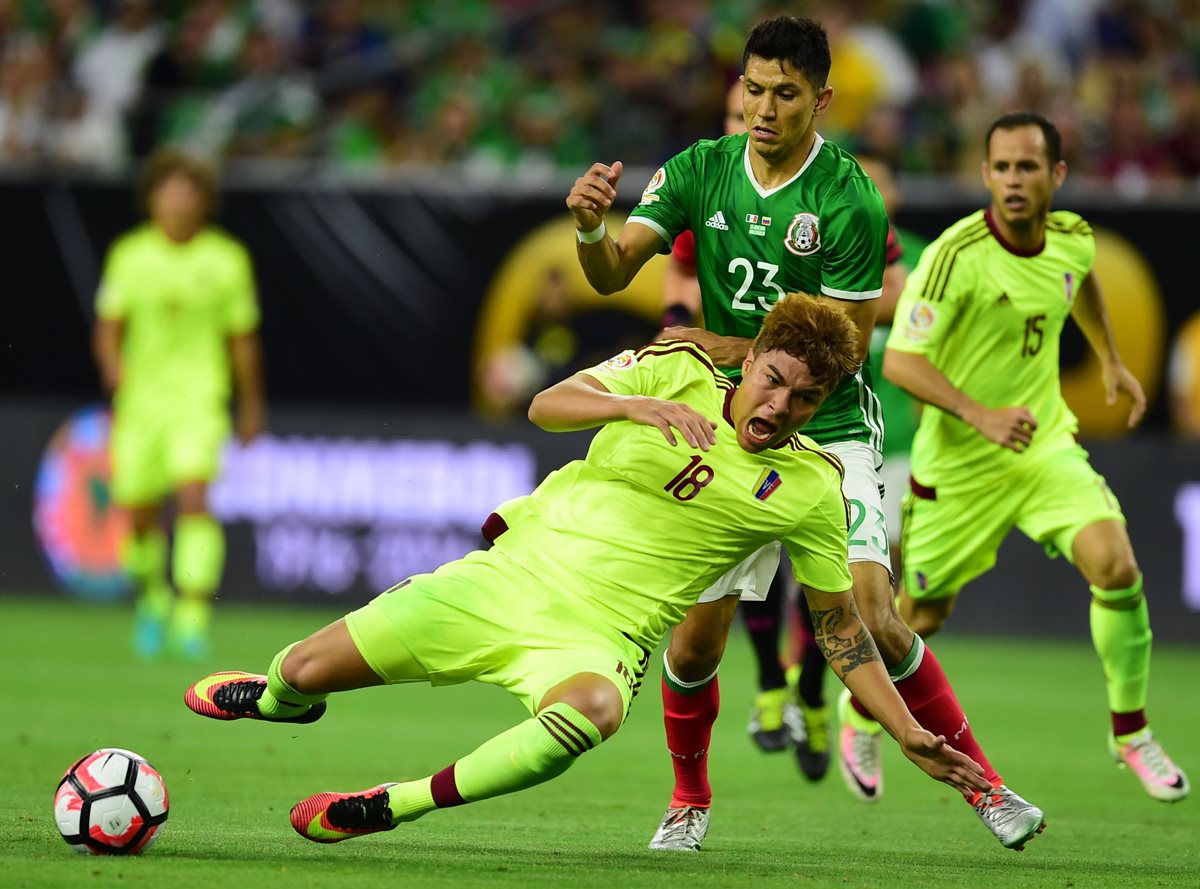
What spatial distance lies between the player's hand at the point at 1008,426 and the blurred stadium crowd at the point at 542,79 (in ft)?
24.2

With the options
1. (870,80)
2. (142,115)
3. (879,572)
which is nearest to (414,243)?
(142,115)

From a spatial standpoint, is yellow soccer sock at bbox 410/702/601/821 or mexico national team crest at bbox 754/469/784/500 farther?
mexico national team crest at bbox 754/469/784/500

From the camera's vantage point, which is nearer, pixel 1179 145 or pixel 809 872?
pixel 809 872

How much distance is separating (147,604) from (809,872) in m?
7.81

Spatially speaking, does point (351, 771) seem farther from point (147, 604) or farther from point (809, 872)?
point (147, 604)

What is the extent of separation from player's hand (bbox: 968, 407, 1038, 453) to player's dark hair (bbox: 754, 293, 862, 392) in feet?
6.99

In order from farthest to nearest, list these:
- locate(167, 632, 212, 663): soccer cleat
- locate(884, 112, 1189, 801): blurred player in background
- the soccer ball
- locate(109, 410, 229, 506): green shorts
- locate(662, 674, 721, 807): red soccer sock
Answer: locate(109, 410, 229, 506): green shorts → locate(167, 632, 212, 663): soccer cleat → locate(884, 112, 1189, 801): blurred player in background → locate(662, 674, 721, 807): red soccer sock → the soccer ball

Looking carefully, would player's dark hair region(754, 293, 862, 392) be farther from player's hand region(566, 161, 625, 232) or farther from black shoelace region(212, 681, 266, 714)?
black shoelace region(212, 681, 266, 714)

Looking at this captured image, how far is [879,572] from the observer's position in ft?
22.2

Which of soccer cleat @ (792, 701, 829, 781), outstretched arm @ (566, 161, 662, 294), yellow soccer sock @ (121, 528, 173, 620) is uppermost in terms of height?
outstretched arm @ (566, 161, 662, 294)

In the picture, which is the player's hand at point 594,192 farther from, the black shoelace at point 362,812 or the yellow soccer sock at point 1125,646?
the yellow soccer sock at point 1125,646

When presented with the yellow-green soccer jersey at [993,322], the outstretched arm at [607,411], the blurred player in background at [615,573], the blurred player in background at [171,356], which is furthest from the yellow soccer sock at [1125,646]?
the blurred player in background at [171,356]

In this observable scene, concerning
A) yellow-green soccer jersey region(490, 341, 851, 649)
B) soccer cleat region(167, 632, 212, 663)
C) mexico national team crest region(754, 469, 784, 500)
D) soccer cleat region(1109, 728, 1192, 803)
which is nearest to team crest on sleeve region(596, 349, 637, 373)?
yellow-green soccer jersey region(490, 341, 851, 649)

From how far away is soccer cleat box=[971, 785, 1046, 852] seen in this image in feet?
19.7
